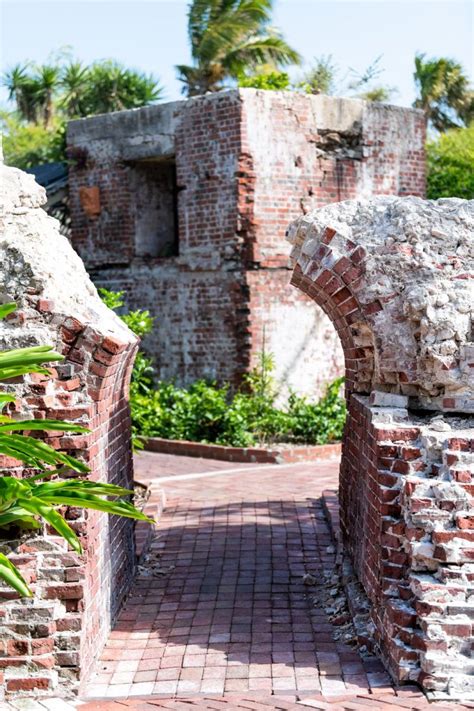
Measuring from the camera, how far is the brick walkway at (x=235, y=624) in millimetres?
4164

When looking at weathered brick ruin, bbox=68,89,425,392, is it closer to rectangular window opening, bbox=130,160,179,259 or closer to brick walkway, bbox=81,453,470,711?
rectangular window opening, bbox=130,160,179,259

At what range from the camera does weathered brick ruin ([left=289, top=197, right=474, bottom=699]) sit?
410cm

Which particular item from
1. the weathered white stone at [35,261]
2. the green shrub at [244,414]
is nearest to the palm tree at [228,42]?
the green shrub at [244,414]

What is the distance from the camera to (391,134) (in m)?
13.0

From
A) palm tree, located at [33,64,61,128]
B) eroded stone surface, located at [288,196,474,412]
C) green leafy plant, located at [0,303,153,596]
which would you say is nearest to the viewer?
green leafy plant, located at [0,303,153,596]

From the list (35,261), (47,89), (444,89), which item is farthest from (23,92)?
(35,261)

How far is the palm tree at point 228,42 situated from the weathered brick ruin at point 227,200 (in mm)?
10549

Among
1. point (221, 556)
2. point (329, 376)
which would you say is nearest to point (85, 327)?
point (221, 556)

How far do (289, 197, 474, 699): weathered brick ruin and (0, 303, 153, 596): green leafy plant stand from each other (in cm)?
126

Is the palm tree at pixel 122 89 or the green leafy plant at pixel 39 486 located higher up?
the palm tree at pixel 122 89

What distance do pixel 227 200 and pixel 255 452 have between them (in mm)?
3443

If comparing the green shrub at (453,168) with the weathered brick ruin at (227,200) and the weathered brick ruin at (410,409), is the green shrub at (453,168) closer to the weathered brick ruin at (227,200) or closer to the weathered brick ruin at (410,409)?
the weathered brick ruin at (227,200)

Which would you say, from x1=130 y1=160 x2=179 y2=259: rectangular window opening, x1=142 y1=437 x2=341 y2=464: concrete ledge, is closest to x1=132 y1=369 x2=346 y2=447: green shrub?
x1=142 y1=437 x2=341 y2=464: concrete ledge

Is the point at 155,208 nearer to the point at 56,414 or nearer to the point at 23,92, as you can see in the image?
the point at 56,414
